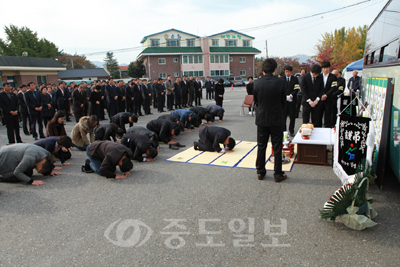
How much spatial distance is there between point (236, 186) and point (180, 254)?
208 cm

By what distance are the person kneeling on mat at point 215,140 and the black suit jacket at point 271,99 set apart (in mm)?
2321

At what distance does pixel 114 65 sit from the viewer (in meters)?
88.6

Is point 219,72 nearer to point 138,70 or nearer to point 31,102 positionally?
point 138,70

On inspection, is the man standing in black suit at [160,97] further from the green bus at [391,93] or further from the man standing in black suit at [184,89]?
the green bus at [391,93]

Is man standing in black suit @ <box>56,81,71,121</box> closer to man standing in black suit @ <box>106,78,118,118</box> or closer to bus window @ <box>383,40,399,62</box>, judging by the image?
man standing in black suit @ <box>106,78,118,118</box>

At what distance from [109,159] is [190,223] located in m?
2.41

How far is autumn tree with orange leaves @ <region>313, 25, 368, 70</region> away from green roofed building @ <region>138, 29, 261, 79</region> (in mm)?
16246

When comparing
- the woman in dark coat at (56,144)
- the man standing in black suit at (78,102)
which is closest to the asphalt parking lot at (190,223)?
the woman in dark coat at (56,144)

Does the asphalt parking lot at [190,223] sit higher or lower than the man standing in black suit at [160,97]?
lower

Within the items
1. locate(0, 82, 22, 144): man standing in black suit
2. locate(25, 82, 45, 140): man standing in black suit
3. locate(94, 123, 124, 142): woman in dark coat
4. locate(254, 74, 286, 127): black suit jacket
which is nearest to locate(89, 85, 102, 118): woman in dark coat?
locate(25, 82, 45, 140): man standing in black suit

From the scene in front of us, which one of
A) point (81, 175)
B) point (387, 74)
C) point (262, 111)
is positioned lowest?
point (81, 175)

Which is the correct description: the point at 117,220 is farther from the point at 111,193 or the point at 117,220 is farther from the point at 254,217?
the point at 254,217

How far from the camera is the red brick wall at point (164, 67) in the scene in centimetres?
5119

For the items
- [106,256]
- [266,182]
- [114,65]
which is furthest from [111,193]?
[114,65]
